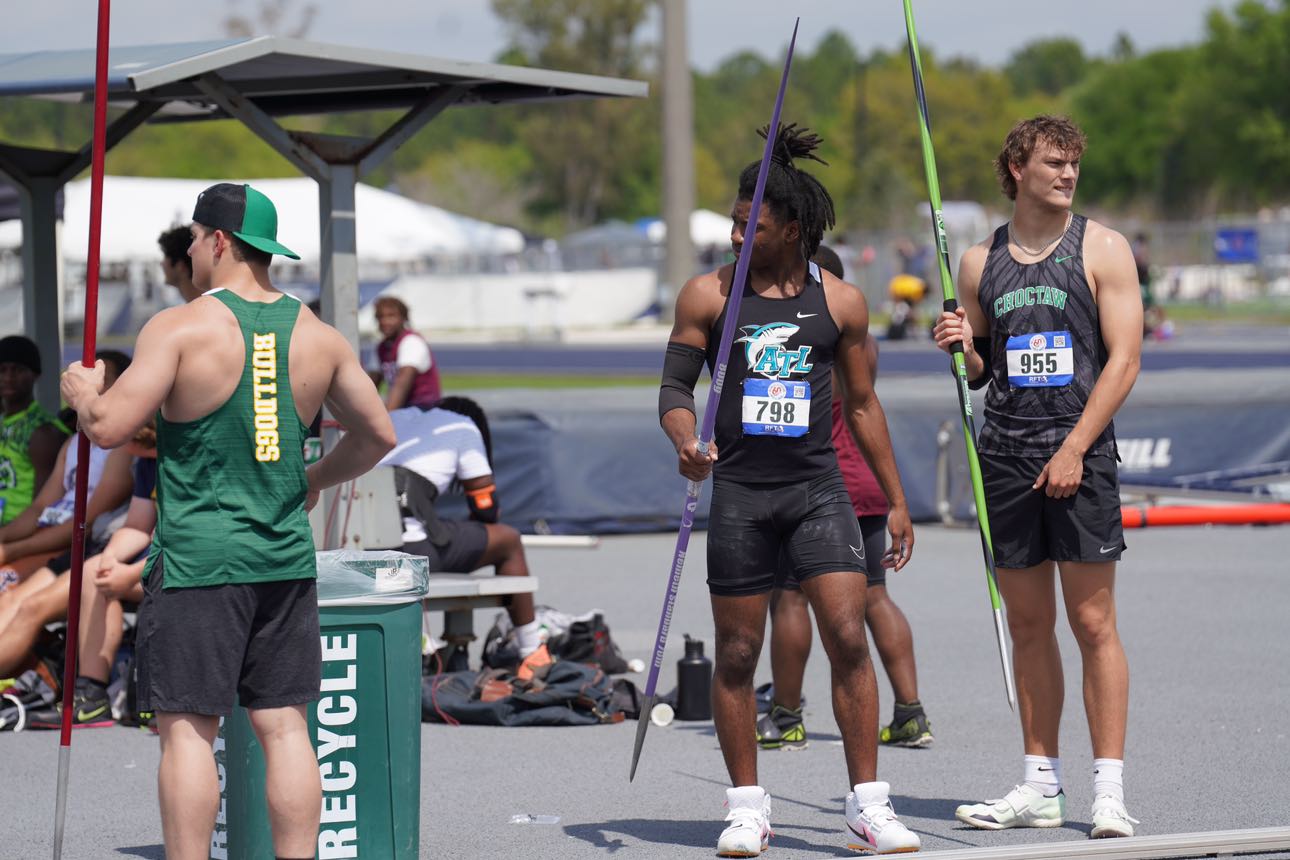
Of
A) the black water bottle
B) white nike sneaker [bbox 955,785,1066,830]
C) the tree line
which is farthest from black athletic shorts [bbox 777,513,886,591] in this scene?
the tree line

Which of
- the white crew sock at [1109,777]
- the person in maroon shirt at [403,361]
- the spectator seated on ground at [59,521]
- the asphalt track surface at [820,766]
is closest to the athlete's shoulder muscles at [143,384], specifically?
the asphalt track surface at [820,766]

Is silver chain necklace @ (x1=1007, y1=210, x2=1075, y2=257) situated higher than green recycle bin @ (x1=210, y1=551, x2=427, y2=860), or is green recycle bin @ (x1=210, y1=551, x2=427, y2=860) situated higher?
silver chain necklace @ (x1=1007, y1=210, x2=1075, y2=257)

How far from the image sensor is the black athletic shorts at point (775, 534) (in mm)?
5113

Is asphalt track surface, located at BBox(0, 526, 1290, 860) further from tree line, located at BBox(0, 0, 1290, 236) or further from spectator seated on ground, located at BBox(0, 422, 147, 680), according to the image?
tree line, located at BBox(0, 0, 1290, 236)

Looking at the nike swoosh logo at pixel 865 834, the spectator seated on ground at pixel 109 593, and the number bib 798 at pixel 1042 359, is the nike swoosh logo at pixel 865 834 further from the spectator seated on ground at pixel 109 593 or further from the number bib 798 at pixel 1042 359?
the spectator seated on ground at pixel 109 593

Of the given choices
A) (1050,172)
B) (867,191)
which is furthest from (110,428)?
(867,191)

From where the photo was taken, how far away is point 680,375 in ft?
17.0

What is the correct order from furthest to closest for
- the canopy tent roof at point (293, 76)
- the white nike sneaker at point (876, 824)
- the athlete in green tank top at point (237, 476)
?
the canopy tent roof at point (293, 76) → the white nike sneaker at point (876, 824) → the athlete in green tank top at point (237, 476)

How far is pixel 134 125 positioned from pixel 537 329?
1287 inches

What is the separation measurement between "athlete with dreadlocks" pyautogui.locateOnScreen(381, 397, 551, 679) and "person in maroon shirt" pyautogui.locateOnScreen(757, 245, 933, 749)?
1.47m

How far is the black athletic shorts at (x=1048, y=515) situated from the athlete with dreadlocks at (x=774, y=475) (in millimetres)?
500

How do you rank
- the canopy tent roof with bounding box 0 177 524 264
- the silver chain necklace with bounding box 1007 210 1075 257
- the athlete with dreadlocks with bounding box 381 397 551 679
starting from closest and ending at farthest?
the silver chain necklace with bounding box 1007 210 1075 257, the athlete with dreadlocks with bounding box 381 397 551 679, the canopy tent roof with bounding box 0 177 524 264

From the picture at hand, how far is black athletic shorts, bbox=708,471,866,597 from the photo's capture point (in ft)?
16.8

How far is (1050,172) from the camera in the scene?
5262 mm
